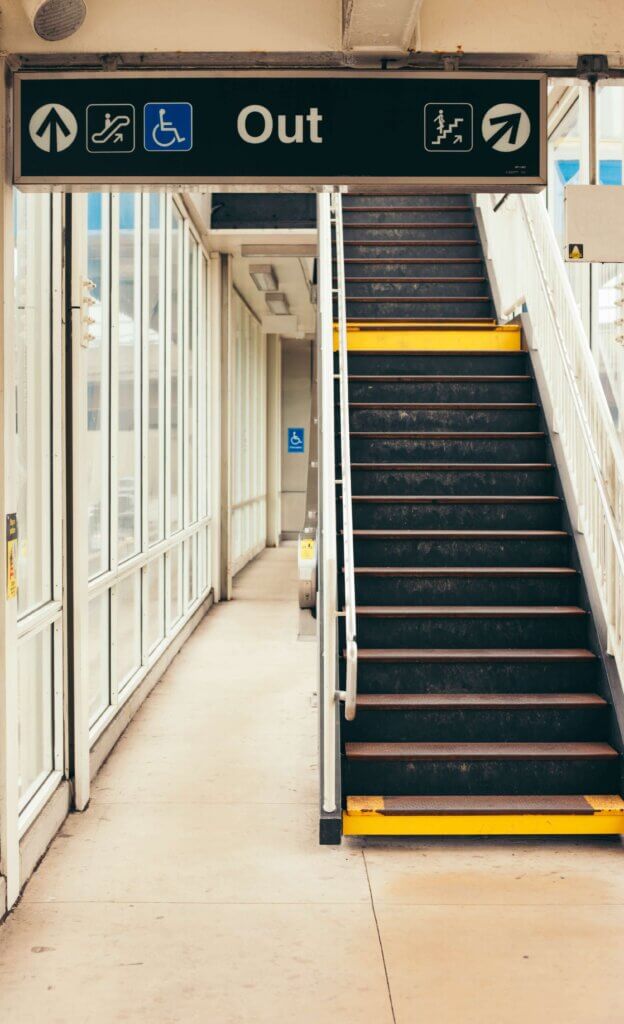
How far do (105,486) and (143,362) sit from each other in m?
1.29

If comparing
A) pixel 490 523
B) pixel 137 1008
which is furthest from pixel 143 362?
pixel 137 1008

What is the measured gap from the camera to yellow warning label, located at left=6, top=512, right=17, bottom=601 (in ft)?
10.3

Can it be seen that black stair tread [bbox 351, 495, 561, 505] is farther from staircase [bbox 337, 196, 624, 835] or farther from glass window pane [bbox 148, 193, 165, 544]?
glass window pane [bbox 148, 193, 165, 544]

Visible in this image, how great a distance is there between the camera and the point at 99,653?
5.19 metres

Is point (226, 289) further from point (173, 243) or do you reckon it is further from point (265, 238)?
point (173, 243)

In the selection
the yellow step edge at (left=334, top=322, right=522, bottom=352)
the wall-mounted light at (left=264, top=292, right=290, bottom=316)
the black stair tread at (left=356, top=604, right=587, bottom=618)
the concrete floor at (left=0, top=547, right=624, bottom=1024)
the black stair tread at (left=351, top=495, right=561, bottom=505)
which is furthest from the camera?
the wall-mounted light at (left=264, top=292, right=290, bottom=316)

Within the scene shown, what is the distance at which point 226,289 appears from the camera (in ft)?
32.9

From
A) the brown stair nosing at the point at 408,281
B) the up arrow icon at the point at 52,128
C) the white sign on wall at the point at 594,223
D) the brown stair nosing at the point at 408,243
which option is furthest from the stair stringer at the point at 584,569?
the up arrow icon at the point at 52,128

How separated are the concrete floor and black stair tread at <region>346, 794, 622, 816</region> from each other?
129mm

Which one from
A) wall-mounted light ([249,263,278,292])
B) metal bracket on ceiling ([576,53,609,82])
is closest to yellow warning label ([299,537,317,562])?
wall-mounted light ([249,263,278,292])

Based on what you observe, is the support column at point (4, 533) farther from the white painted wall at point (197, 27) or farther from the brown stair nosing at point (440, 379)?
the brown stair nosing at point (440, 379)

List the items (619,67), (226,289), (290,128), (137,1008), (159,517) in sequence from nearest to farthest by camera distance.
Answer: (137,1008) → (290,128) → (619,67) → (159,517) → (226,289)

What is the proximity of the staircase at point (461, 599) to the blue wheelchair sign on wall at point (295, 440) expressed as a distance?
441 inches

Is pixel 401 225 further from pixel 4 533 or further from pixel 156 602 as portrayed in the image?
pixel 4 533
